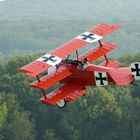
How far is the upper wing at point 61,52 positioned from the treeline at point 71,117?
61.1 metres

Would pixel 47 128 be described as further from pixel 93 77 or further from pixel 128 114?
pixel 93 77

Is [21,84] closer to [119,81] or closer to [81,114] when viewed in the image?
[81,114]

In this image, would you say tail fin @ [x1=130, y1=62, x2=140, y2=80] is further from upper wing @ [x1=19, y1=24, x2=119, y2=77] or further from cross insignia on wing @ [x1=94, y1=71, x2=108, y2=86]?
upper wing @ [x1=19, y1=24, x2=119, y2=77]

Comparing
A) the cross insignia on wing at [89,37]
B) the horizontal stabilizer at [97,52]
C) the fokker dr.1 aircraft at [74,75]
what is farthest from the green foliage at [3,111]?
the fokker dr.1 aircraft at [74,75]

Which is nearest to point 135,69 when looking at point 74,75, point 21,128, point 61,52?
point 74,75

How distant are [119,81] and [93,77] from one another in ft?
4.45

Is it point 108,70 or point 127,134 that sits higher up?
point 108,70

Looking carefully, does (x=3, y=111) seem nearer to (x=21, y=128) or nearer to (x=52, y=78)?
(x=21, y=128)

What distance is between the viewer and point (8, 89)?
114688 millimetres

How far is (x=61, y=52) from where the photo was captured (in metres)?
42.9

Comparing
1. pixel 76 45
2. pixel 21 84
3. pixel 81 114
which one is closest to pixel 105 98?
pixel 81 114

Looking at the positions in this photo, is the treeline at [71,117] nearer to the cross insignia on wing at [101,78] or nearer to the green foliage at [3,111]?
the green foliage at [3,111]

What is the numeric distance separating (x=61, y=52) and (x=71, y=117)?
65.9 m

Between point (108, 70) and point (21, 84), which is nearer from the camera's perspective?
point (108, 70)
